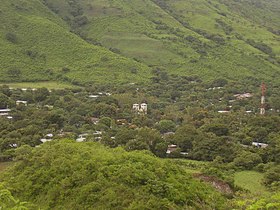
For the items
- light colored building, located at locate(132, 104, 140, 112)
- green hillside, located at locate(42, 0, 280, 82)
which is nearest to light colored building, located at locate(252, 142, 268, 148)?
light colored building, located at locate(132, 104, 140, 112)

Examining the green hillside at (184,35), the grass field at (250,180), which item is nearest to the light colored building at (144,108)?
the green hillside at (184,35)

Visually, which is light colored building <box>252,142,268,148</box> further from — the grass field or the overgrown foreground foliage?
the overgrown foreground foliage

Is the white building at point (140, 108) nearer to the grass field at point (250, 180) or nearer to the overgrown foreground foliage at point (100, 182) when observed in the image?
the grass field at point (250, 180)

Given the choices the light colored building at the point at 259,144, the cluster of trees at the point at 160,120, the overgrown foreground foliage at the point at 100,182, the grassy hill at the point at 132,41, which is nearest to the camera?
the overgrown foreground foliage at the point at 100,182

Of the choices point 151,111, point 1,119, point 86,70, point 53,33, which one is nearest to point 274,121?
point 151,111

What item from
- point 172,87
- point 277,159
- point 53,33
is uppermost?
point 53,33

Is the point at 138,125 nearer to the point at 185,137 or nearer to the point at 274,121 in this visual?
the point at 185,137

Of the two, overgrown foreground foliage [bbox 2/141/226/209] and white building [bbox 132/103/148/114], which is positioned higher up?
white building [bbox 132/103/148/114]
